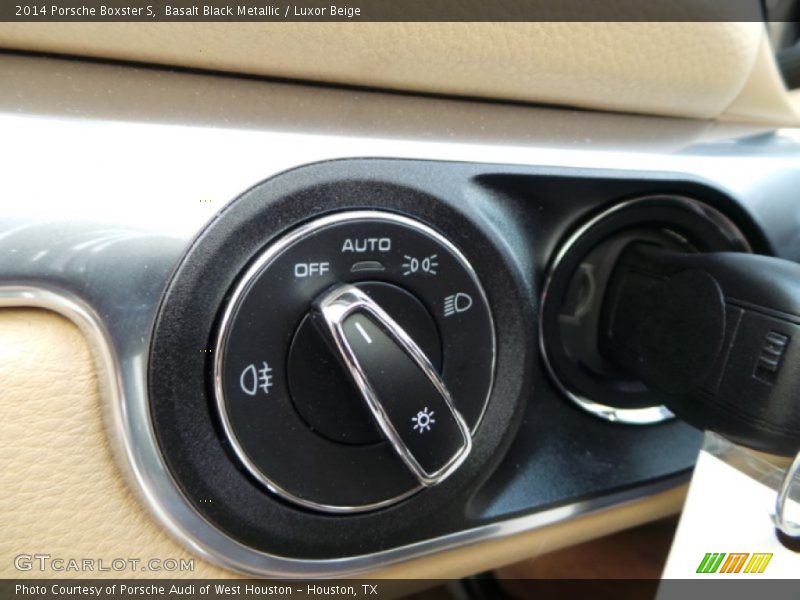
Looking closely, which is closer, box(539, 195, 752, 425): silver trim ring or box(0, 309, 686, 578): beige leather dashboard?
box(0, 309, 686, 578): beige leather dashboard

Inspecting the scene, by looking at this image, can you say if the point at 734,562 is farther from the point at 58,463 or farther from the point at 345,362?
the point at 58,463

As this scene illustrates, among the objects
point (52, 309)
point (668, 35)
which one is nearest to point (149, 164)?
point (52, 309)

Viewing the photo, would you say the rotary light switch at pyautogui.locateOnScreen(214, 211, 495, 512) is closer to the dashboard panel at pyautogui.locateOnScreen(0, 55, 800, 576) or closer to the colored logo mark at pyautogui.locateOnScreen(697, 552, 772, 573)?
the dashboard panel at pyautogui.locateOnScreen(0, 55, 800, 576)

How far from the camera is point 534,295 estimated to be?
44 centimetres

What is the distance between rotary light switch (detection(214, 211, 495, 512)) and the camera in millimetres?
342

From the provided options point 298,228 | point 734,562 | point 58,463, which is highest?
point 298,228

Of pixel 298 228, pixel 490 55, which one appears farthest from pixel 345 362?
pixel 490 55

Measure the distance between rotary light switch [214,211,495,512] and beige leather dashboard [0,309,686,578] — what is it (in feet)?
0.21

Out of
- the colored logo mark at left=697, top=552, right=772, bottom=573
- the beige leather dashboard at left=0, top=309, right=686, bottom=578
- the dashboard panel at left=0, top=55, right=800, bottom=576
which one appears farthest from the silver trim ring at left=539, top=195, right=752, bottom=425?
the beige leather dashboard at left=0, top=309, right=686, bottom=578

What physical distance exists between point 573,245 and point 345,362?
0.21m

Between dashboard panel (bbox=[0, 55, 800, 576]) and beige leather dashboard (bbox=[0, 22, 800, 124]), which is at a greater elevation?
beige leather dashboard (bbox=[0, 22, 800, 124])

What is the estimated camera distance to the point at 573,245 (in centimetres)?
46

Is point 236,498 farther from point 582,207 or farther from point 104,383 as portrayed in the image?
point 582,207

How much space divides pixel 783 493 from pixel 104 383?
358 millimetres
